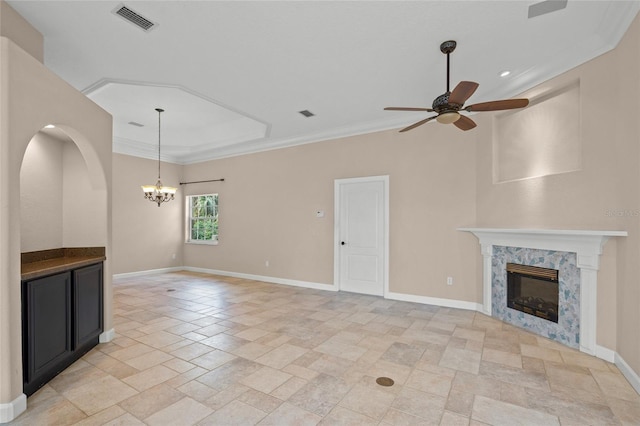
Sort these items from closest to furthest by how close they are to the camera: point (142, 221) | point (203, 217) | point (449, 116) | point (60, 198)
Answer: point (449, 116) → point (60, 198) → point (142, 221) → point (203, 217)

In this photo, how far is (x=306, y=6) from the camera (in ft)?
8.48

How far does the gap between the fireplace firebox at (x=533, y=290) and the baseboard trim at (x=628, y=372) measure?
0.68 metres

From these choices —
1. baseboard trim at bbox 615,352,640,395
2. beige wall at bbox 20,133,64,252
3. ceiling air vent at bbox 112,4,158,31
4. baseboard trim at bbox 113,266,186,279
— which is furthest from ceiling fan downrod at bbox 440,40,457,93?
baseboard trim at bbox 113,266,186,279

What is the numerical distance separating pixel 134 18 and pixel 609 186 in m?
4.74

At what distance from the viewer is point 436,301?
4.97 m

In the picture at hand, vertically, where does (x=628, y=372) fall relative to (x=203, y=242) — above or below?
below

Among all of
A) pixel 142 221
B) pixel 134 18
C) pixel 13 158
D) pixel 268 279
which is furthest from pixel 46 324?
pixel 142 221

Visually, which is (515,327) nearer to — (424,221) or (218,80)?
(424,221)

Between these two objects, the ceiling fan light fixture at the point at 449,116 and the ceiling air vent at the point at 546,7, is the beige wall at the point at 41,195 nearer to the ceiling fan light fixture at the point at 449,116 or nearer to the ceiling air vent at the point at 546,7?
the ceiling fan light fixture at the point at 449,116

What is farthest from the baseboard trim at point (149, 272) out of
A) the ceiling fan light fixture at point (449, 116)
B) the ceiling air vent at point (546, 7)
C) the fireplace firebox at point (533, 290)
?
the ceiling air vent at point (546, 7)

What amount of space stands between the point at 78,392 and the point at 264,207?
15.8 ft

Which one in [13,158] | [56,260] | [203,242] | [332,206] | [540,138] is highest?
[540,138]

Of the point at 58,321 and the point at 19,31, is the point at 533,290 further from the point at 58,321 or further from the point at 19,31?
the point at 19,31

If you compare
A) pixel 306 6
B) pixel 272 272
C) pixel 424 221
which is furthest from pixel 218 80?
pixel 272 272
